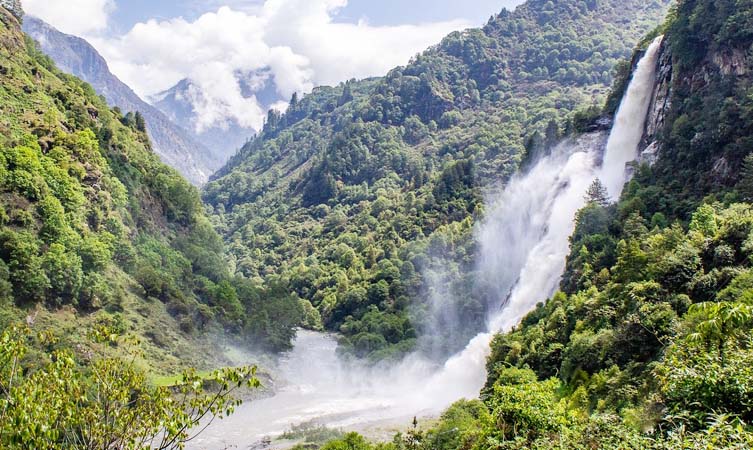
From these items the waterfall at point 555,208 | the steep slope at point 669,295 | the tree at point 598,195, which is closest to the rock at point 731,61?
the steep slope at point 669,295

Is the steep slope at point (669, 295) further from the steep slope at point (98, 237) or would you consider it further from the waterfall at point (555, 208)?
the steep slope at point (98, 237)

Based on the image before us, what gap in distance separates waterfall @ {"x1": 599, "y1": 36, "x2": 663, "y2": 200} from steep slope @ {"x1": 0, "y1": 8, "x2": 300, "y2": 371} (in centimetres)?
5248

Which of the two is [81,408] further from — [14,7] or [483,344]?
[14,7]

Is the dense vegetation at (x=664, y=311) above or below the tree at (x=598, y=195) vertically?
below

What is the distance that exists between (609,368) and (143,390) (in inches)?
932

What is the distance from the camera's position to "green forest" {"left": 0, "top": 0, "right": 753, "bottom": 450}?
13211 mm

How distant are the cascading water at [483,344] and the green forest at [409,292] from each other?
3583mm

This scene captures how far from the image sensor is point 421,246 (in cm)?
11919

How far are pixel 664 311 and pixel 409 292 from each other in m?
84.9

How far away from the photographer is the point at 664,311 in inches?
1110

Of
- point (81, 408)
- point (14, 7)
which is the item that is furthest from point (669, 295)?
point (14, 7)

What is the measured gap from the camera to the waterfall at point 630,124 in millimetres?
62903

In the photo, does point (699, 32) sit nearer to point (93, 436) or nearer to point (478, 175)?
point (93, 436)

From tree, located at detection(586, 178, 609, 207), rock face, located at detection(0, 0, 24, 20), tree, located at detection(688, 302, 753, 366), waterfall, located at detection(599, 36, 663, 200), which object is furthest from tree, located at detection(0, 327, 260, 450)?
rock face, located at detection(0, 0, 24, 20)
